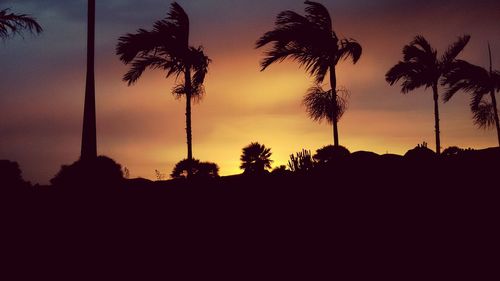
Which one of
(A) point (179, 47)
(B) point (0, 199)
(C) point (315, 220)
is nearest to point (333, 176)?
(C) point (315, 220)

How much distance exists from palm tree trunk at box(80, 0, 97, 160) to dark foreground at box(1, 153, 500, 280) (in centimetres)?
359

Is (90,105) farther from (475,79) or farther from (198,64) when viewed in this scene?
(475,79)

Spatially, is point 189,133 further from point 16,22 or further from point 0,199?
point 0,199

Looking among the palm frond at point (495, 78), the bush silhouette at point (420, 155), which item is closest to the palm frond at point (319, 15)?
the bush silhouette at point (420, 155)

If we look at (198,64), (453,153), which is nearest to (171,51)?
(198,64)

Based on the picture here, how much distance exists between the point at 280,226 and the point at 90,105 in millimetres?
6109

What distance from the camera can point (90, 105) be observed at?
34.3 feet

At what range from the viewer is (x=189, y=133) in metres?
13.2

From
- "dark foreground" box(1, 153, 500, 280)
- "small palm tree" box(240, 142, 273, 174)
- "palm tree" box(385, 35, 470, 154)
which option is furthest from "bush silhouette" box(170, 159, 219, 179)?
"dark foreground" box(1, 153, 500, 280)

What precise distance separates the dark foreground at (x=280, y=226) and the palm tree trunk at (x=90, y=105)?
11.8 ft

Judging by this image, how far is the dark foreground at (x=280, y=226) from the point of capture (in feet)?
17.3

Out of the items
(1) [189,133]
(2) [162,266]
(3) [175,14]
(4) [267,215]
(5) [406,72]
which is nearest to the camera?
(2) [162,266]

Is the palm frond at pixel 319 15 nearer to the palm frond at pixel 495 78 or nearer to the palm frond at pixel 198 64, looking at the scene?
the palm frond at pixel 198 64

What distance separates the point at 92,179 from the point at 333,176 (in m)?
5.33
